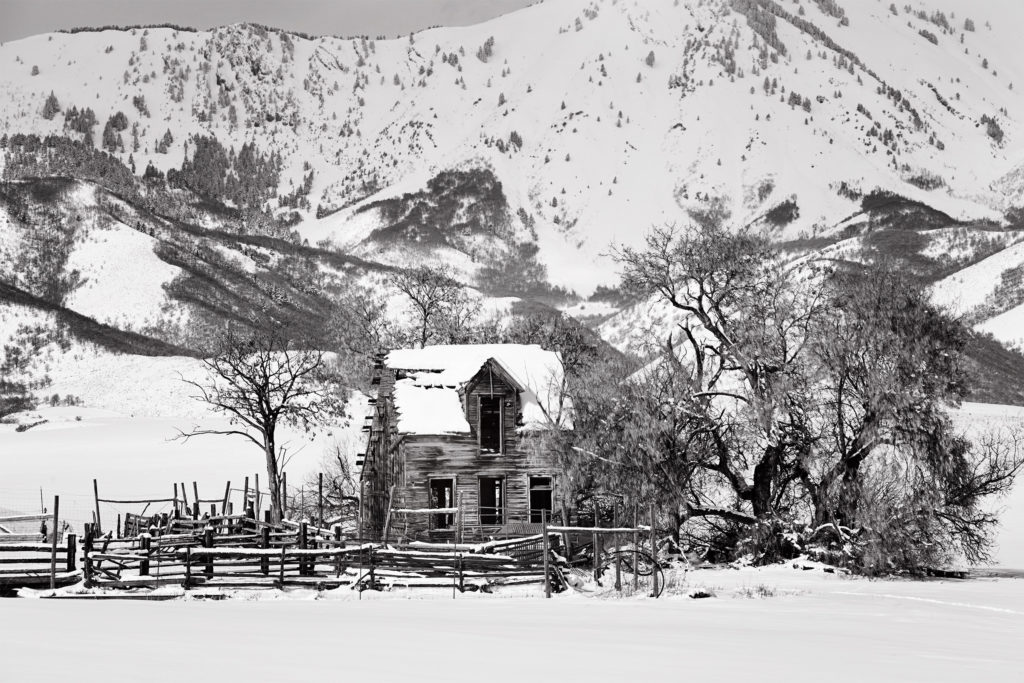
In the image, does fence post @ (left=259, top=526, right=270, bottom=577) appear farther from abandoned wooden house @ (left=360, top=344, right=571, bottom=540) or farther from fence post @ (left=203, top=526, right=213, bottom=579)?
abandoned wooden house @ (left=360, top=344, right=571, bottom=540)

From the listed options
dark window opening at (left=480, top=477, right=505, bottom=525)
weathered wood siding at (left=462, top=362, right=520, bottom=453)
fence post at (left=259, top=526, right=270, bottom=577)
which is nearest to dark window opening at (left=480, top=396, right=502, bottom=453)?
weathered wood siding at (left=462, top=362, right=520, bottom=453)

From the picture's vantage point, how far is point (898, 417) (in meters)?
36.4

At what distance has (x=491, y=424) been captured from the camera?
44.8 m

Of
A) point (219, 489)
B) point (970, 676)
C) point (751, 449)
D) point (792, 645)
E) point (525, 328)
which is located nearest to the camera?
point (970, 676)

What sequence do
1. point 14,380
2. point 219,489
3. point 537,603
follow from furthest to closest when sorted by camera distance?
1. point 14,380
2. point 219,489
3. point 537,603

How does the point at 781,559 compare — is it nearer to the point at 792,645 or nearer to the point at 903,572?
→ the point at 903,572

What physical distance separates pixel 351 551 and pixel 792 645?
626 inches

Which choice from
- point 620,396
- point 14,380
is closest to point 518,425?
point 620,396

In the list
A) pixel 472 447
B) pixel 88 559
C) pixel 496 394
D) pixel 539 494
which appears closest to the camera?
pixel 88 559

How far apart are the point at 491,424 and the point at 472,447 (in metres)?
1.13

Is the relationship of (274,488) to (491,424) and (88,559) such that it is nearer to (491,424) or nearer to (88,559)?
(491,424)

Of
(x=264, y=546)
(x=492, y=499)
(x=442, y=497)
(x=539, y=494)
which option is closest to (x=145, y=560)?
(x=264, y=546)

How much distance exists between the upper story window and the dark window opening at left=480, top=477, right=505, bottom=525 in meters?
1.06

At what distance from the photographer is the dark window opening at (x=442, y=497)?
43.8 meters
